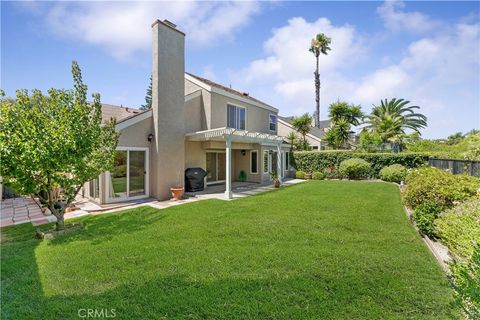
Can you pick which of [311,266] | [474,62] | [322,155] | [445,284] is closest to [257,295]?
[311,266]

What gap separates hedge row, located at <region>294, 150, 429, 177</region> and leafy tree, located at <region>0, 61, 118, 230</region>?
18.7m

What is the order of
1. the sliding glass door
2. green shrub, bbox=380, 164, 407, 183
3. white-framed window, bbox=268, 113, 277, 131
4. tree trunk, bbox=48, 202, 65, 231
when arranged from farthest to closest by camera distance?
white-framed window, bbox=268, 113, 277, 131 < green shrub, bbox=380, 164, 407, 183 < the sliding glass door < tree trunk, bbox=48, 202, 65, 231

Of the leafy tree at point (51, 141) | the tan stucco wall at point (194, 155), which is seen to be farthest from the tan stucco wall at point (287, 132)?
the leafy tree at point (51, 141)

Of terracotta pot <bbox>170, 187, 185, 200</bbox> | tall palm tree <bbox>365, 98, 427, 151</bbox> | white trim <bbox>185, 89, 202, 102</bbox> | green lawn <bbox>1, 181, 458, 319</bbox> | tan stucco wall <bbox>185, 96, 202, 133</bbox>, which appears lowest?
green lawn <bbox>1, 181, 458, 319</bbox>

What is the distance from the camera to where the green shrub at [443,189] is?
6.70m

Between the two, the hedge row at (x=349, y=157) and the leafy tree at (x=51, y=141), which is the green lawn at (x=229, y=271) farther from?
the hedge row at (x=349, y=157)

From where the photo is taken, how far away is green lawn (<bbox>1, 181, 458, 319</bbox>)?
333cm

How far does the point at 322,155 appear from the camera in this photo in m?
21.9

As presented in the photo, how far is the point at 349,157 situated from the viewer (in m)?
21.1

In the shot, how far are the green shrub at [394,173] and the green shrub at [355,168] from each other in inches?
55.0

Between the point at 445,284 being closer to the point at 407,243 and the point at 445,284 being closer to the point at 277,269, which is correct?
the point at 407,243

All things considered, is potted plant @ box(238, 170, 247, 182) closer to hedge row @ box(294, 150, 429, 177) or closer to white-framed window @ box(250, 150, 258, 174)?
white-framed window @ box(250, 150, 258, 174)

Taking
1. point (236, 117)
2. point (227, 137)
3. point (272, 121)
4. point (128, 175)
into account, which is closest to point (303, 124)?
point (272, 121)

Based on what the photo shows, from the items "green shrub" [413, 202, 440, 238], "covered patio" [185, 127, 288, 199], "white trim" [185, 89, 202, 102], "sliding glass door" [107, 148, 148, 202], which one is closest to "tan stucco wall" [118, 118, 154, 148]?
"sliding glass door" [107, 148, 148, 202]
